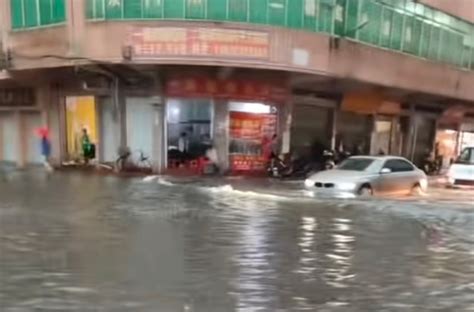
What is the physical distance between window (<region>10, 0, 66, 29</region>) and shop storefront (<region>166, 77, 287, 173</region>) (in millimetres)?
5102

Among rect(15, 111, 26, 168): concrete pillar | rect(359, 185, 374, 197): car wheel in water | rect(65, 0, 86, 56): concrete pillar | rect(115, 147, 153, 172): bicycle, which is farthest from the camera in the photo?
rect(15, 111, 26, 168): concrete pillar

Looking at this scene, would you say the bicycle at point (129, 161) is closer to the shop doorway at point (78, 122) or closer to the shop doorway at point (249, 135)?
the shop doorway at point (78, 122)

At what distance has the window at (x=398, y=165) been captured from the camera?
15.9 meters

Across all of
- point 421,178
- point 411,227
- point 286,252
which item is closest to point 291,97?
point 421,178

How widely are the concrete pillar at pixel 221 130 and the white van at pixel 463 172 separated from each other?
8818mm

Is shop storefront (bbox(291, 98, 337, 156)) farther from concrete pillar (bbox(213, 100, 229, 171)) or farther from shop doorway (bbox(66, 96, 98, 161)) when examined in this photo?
shop doorway (bbox(66, 96, 98, 161))

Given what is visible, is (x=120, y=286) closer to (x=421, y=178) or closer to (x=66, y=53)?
(x=421, y=178)

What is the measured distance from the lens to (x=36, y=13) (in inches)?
836

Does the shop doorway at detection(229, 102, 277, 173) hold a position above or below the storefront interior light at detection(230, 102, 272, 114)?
below

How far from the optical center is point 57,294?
18.2ft

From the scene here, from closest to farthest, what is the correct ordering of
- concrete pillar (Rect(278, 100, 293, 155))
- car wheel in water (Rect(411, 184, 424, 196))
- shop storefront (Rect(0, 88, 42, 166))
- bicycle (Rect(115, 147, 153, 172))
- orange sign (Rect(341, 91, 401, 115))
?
1. car wheel in water (Rect(411, 184, 424, 196))
2. bicycle (Rect(115, 147, 153, 172))
3. concrete pillar (Rect(278, 100, 293, 155))
4. shop storefront (Rect(0, 88, 42, 166))
5. orange sign (Rect(341, 91, 401, 115))

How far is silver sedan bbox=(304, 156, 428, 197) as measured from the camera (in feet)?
47.5

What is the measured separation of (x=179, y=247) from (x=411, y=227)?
16.1 ft

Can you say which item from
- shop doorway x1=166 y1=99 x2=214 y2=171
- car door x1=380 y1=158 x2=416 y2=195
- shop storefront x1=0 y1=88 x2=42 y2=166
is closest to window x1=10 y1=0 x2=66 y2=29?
shop storefront x1=0 y1=88 x2=42 y2=166
